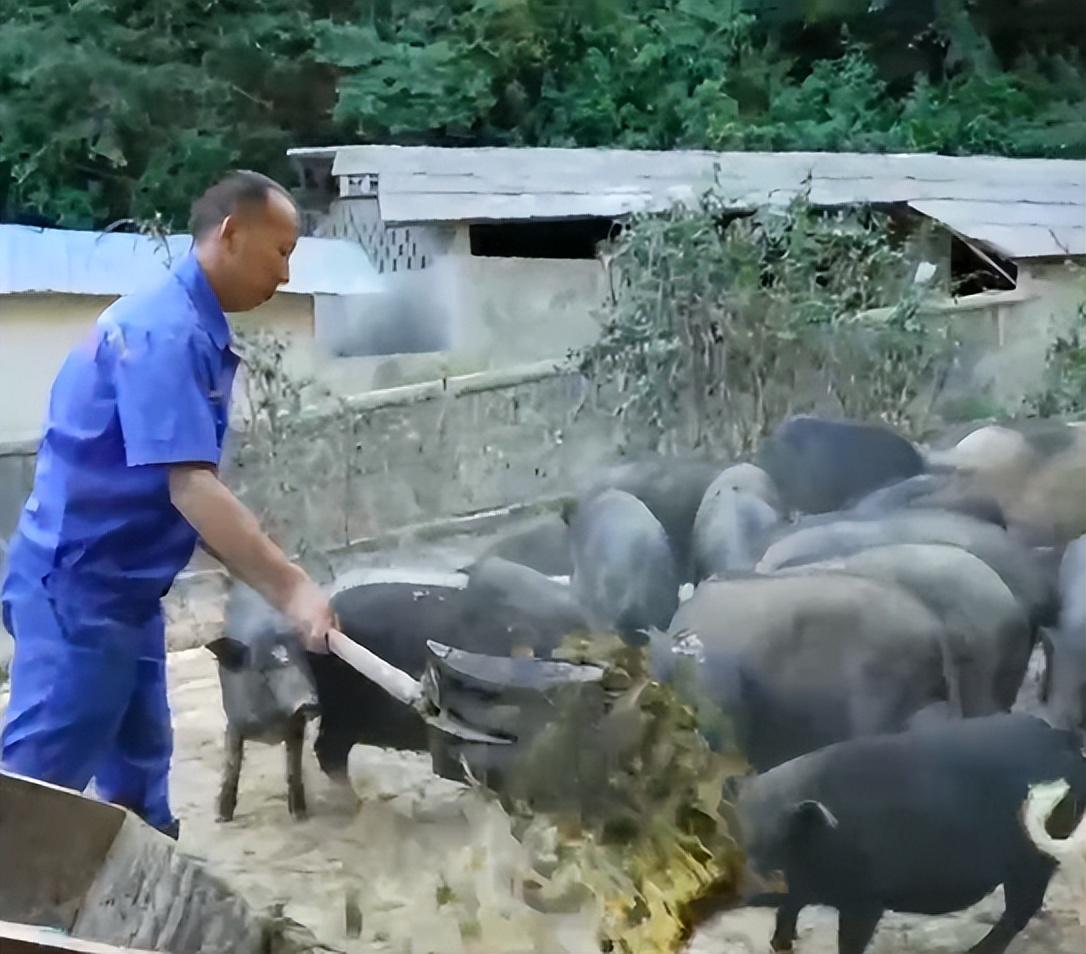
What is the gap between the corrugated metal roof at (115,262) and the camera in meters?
1.90

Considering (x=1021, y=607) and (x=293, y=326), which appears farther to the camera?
(x=293, y=326)

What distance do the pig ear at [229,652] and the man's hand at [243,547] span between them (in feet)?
0.38

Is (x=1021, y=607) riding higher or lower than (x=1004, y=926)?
higher

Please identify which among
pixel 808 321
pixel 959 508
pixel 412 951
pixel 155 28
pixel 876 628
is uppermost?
pixel 155 28

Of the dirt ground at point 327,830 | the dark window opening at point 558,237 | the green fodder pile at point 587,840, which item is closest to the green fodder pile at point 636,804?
the green fodder pile at point 587,840

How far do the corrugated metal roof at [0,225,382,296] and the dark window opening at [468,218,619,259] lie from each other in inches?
7.8

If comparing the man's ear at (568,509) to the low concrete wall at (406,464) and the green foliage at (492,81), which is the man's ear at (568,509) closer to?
the low concrete wall at (406,464)

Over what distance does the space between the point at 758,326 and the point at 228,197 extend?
2.38ft

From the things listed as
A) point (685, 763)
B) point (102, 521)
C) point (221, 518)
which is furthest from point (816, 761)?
point (102, 521)

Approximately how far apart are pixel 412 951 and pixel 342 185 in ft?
3.44

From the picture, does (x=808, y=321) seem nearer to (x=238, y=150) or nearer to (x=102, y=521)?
(x=238, y=150)

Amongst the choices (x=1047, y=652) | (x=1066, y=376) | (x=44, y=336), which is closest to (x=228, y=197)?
(x=44, y=336)

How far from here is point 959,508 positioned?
5.97 feet

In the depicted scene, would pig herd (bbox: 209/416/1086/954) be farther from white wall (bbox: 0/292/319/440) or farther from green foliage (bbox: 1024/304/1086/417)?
white wall (bbox: 0/292/319/440)
